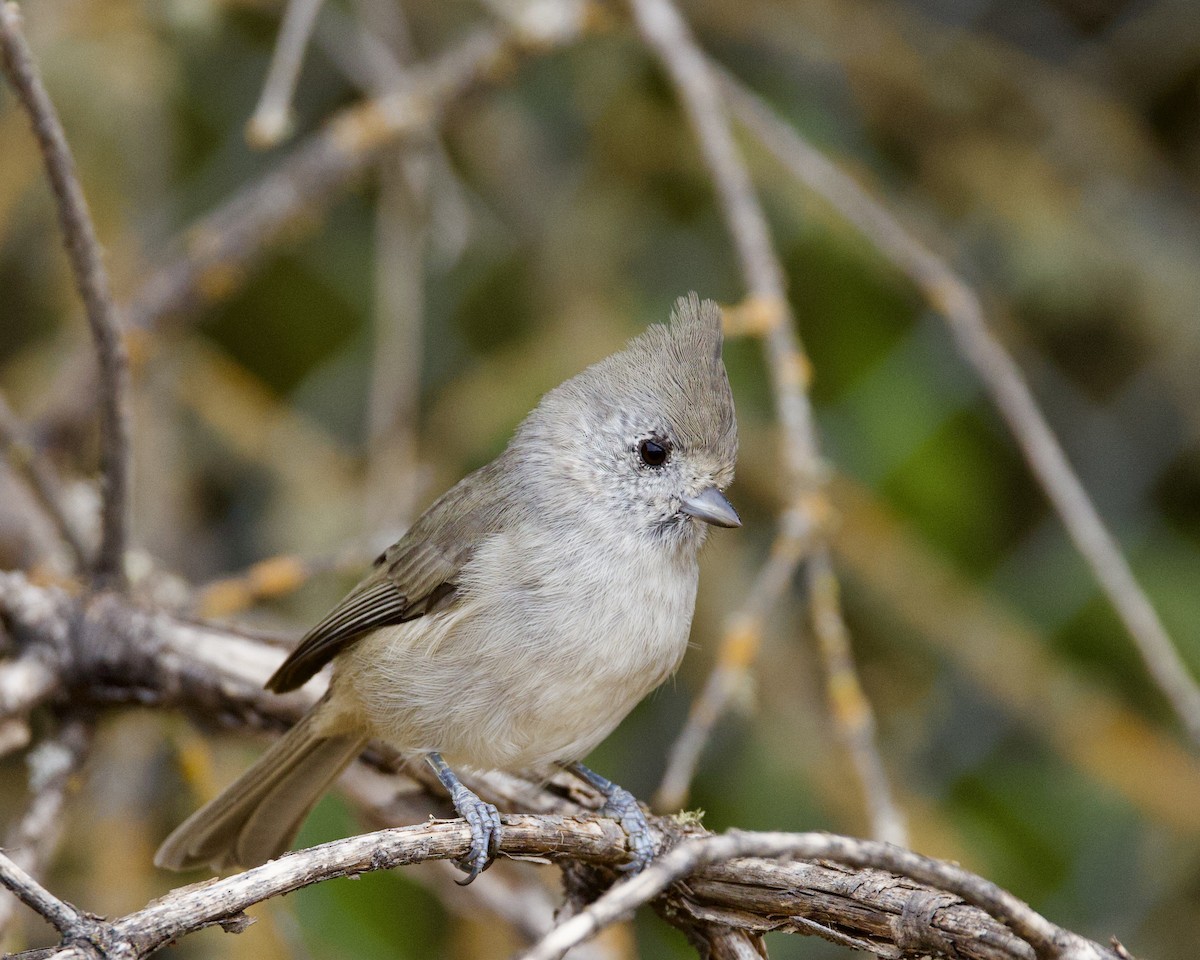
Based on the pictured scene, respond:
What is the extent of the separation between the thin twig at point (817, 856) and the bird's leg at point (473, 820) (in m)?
0.44

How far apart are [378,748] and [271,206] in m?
1.13

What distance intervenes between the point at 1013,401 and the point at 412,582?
1027 mm

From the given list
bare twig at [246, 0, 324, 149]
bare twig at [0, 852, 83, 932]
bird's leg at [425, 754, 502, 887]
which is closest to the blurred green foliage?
bare twig at [246, 0, 324, 149]

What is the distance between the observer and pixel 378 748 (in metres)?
2.17

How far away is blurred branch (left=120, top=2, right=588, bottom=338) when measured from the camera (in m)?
2.60

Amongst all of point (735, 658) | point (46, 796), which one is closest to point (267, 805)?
point (46, 796)

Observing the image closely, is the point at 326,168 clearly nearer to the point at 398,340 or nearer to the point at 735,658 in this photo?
the point at 398,340

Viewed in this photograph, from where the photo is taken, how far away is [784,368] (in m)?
2.18

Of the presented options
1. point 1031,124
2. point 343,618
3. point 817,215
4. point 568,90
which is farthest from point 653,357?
point 1031,124

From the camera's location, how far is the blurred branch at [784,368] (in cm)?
193

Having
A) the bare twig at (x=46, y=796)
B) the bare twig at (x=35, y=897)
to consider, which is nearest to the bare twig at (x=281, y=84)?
the bare twig at (x=46, y=796)

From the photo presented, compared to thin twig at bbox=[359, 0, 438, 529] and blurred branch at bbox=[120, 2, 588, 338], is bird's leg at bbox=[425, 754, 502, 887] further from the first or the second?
blurred branch at bbox=[120, 2, 588, 338]

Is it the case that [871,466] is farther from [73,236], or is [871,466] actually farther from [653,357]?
[73,236]

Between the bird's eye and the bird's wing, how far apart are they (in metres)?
0.24
